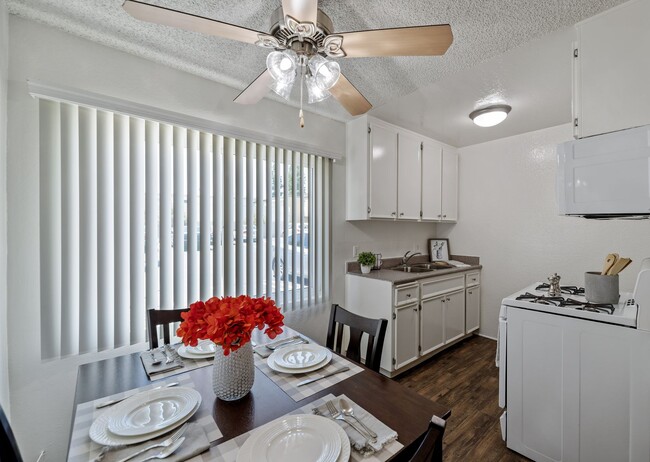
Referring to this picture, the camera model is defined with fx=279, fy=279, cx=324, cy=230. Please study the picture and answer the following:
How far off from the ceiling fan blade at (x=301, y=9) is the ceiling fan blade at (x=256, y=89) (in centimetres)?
37

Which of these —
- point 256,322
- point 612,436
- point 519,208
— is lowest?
point 612,436

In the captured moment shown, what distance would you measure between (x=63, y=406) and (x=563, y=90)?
3.86m

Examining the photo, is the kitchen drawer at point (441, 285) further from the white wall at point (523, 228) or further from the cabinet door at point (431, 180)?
the cabinet door at point (431, 180)

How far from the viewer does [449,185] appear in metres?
3.57

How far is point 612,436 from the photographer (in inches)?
54.1

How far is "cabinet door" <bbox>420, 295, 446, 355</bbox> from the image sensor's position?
2.73 meters

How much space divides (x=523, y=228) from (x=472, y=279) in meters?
0.80

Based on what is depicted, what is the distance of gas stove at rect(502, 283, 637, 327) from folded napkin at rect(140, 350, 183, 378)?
1860 millimetres

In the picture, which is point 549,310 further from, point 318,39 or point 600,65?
point 318,39

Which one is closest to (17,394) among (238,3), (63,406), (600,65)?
(63,406)

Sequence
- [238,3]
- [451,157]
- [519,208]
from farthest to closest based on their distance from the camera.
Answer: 1. [451,157]
2. [519,208]
3. [238,3]

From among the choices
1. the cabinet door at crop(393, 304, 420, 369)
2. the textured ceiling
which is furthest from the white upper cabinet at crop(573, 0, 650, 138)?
the cabinet door at crop(393, 304, 420, 369)

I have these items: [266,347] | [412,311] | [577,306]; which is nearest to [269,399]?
[266,347]

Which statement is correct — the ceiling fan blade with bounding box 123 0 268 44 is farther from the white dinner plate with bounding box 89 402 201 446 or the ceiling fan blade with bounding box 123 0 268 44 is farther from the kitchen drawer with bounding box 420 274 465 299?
the kitchen drawer with bounding box 420 274 465 299
